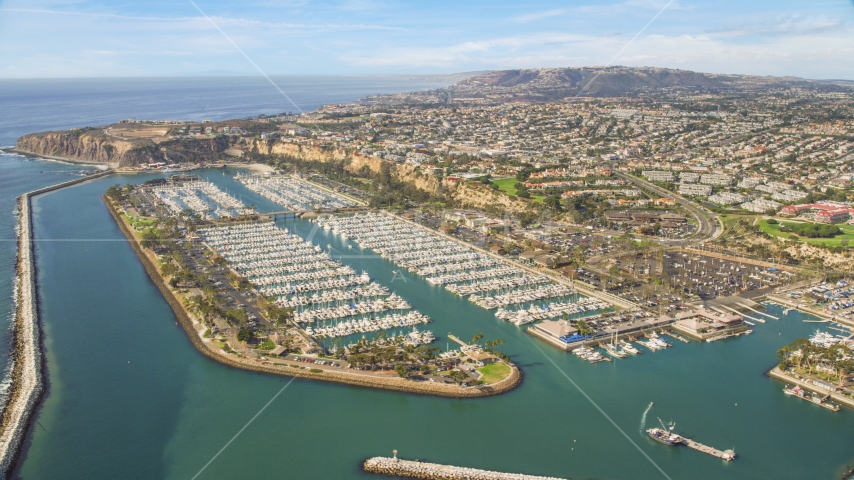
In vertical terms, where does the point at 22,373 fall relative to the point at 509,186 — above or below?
below

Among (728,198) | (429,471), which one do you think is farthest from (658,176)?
(429,471)

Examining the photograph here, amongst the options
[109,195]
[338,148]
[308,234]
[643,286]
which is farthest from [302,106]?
[643,286]

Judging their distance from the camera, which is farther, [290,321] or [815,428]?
[290,321]

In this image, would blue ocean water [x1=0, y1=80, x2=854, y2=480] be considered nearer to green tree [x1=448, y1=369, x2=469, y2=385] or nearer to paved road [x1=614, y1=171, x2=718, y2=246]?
green tree [x1=448, y1=369, x2=469, y2=385]

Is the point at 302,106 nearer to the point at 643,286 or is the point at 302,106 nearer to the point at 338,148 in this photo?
the point at 338,148

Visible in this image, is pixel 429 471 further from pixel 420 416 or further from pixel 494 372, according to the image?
pixel 494 372

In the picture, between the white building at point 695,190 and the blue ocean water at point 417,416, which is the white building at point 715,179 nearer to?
the white building at point 695,190

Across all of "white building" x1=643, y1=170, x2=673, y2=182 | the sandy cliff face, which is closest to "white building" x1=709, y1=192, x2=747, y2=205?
"white building" x1=643, y1=170, x2=673, y2=182

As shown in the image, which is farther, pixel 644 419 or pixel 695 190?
pixel 695 190
